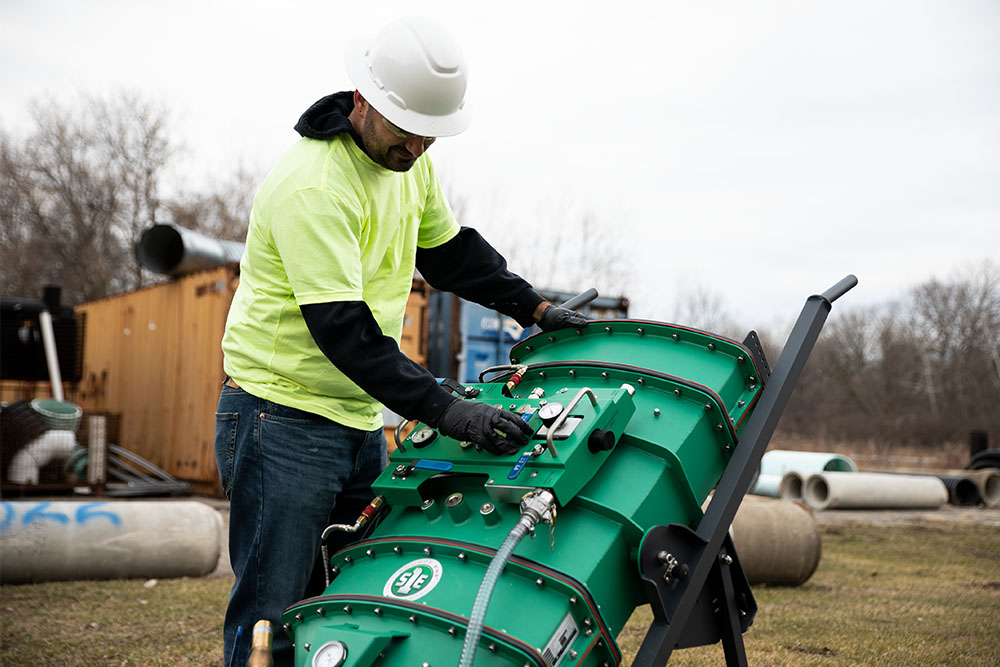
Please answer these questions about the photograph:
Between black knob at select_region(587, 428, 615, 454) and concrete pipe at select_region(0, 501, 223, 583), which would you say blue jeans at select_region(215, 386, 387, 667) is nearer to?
black knob at select_region(587, 428, 615, 454)

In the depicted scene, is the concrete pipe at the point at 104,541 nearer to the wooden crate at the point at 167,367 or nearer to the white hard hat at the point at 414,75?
the wooden crate at the point at 167,367

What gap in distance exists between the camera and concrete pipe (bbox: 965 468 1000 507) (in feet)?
44.4

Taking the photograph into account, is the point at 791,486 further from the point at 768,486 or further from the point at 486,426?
the point at 486,426

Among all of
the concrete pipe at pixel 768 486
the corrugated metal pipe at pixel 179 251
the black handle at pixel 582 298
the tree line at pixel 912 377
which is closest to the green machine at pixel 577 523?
the black handle at pixel 582 298

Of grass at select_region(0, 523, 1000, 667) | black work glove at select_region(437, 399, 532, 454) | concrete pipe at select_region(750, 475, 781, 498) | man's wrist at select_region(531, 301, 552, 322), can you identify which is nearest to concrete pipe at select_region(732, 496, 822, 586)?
grass at select_region(0, 523, 1000, 667)

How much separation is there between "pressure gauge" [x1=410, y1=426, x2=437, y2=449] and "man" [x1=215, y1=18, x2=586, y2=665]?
0.51 feet

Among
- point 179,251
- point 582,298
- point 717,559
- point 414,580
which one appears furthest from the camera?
point 179,251

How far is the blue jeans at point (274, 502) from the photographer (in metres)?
2.23

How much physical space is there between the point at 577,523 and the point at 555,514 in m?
0.11

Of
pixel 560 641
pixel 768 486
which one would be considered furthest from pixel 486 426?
pixel 768 486

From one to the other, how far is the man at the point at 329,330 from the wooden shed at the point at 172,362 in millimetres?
6988

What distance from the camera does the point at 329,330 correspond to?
6.76 ft

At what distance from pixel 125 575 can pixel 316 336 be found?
4002mm

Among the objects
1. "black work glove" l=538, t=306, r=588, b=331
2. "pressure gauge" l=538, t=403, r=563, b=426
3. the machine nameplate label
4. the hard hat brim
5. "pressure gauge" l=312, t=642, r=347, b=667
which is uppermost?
the hard hat brim
